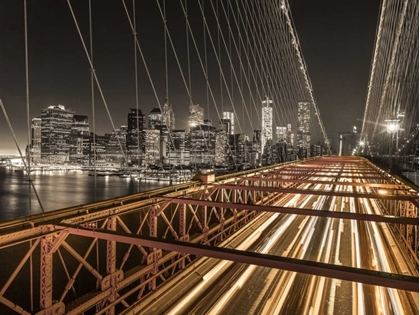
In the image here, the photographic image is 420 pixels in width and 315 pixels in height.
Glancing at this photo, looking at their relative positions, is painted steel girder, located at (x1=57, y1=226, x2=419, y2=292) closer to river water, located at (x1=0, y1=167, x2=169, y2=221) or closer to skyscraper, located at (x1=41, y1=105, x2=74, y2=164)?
skyscraper, located at (x1=41, y1=105, x2=74, y2=164)

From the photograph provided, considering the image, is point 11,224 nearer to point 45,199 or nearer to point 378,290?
point 378,290

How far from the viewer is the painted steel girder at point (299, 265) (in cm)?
247

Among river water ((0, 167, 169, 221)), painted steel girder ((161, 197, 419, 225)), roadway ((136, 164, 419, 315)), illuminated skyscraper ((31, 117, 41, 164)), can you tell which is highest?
illuminated skyscraper ((31, 117, 41, 164))

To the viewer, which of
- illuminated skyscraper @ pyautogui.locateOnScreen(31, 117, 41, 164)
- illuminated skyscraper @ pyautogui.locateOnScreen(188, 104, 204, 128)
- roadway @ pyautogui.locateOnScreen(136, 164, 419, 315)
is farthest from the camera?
illuminated skyscraper @ pyautogui.locateOnScreen(31, 117, 41, 164)

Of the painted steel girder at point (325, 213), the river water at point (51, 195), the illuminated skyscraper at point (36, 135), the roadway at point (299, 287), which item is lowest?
the river water at point (51, 195)

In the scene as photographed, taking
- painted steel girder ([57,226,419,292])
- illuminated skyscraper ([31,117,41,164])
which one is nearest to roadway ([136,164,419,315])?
painted steel girder ([57,226,419,292])

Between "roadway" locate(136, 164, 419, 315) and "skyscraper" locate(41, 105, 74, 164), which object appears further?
"skyscraper" locate(41, 105, 74, 164)

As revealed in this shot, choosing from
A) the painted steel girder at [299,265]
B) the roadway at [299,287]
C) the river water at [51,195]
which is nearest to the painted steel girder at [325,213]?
the roadway at [299,287]

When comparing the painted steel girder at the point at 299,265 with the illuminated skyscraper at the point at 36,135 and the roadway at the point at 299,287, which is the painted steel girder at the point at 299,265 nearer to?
the roadway at the point at 299,287

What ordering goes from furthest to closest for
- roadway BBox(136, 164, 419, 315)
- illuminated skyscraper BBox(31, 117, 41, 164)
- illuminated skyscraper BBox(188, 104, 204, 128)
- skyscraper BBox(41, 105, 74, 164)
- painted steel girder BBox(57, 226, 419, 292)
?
skyscraper BBox(41, 105, 74, 164) → illuminated skyscraper BBox(31, 117, 41, 164) → illuminated skyscraper BBox(188, 104, 204, 128) → roadway BBox(136, 164, 419, 315) → painted steel girder BBox(57, 226, 419, 292)

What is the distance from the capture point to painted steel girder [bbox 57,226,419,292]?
97.2 inches

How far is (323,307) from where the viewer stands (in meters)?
4.90

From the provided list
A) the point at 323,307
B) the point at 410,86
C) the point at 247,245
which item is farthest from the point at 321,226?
the point at 410,86

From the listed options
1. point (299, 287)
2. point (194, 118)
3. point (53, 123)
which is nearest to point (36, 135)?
point (53, 123)
